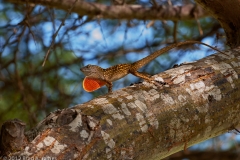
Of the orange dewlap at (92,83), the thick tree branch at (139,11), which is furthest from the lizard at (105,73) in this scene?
the thick tree branch at (139,11)

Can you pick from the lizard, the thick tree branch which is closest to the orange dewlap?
the lizard

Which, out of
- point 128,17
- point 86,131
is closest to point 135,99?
point 86,131

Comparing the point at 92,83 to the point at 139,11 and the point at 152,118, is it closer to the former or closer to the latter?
the point at 139,11

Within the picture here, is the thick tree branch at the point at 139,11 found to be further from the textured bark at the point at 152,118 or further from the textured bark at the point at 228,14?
the textured bark at the point at 152,118

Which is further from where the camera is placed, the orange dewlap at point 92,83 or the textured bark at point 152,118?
the orange dewlap at point 92,83

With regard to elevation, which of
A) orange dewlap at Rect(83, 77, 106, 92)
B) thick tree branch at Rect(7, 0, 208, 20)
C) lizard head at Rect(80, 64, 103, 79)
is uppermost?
thick tree branch at Rect(7, 0, 208, 20)

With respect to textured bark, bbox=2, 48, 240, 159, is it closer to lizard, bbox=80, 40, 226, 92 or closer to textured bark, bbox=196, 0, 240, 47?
textured bark, bbox=196, 0, 240, 47
